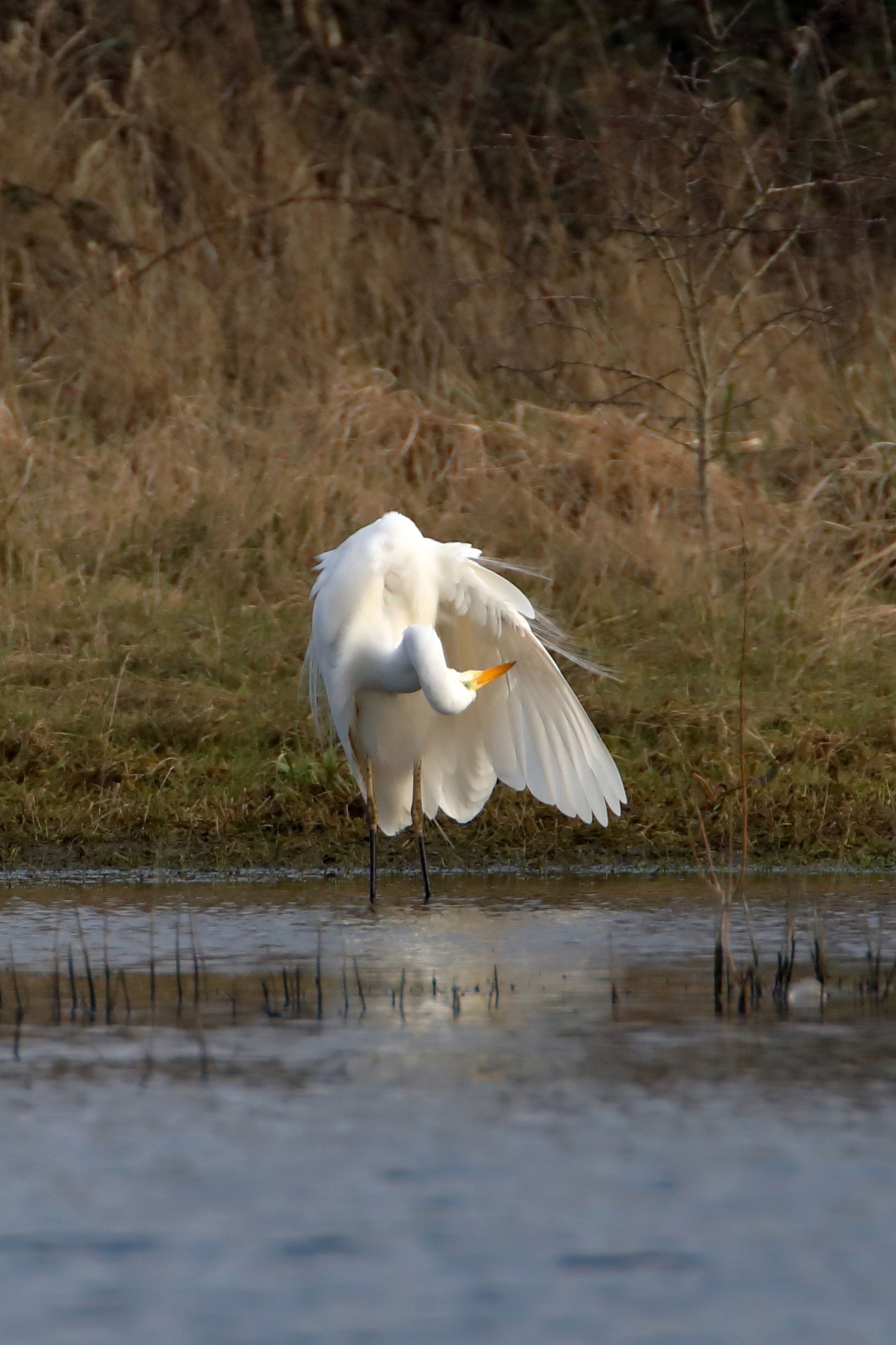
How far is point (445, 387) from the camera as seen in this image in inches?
421

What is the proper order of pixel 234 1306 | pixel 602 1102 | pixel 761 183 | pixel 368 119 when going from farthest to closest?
pixel 368 119, pixel 761 183, pixel 602 1102, pixel 234 1306

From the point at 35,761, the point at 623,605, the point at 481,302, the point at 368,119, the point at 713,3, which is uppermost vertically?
the point at 713,3

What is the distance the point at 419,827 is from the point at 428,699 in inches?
22.6

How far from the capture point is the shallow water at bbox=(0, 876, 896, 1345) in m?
3.08

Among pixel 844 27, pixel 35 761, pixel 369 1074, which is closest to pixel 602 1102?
pixel 369 1074

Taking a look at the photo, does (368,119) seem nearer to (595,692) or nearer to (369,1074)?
(595,692)

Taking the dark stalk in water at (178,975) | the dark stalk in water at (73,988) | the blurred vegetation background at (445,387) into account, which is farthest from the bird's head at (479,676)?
the dark stalk in water at (73,988)

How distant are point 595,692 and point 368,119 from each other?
620 cm

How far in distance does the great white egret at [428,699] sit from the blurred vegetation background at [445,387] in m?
0.27

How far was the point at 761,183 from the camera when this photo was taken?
11.4 metres

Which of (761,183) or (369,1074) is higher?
(761,183)

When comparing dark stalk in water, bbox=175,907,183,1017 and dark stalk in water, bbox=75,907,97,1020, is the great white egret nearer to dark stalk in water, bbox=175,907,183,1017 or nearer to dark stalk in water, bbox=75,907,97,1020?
dark stalk in water, bbox=175,907,183,1017

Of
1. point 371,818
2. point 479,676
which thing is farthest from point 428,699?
point 371,818

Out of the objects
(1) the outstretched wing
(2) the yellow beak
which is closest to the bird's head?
(2) the yellow beak
